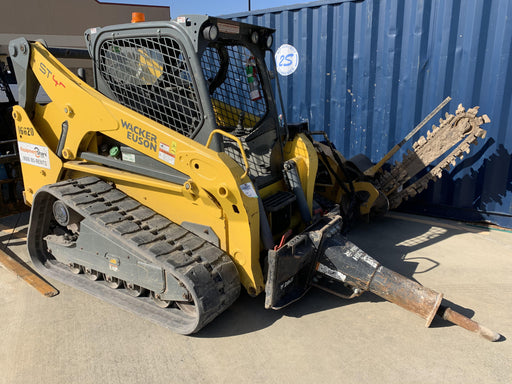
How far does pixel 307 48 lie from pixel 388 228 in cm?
311

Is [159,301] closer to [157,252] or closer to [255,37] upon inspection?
[157,252]

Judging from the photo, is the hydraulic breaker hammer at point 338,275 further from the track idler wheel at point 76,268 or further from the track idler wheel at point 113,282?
the track idler wheel at point 76,268

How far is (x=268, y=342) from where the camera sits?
9.46 feet

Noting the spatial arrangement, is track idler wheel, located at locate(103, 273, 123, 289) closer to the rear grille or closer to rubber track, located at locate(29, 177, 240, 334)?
rubber track, located at locate(29, 177, 240, 334)

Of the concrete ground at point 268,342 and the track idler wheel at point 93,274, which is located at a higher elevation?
the track idler wheel at point 93,274

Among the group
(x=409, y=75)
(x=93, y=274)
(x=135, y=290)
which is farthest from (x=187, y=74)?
(x=409, y=75)

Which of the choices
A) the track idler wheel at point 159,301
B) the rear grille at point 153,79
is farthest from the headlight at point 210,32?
the track idler wheel at point 159,301

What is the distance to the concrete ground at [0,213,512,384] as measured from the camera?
256 cm

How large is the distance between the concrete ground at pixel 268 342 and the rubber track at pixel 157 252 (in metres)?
0.12

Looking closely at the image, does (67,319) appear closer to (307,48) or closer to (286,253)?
(286,253)

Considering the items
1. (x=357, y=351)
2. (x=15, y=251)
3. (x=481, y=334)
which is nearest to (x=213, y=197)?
(x=357, y=351)

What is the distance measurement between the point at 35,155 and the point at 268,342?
2.93m

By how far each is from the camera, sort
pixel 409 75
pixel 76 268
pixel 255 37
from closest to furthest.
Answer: pixel 255 37
pixel 76 268
pixel 409 75

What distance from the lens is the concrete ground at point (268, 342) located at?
2.56 meters
